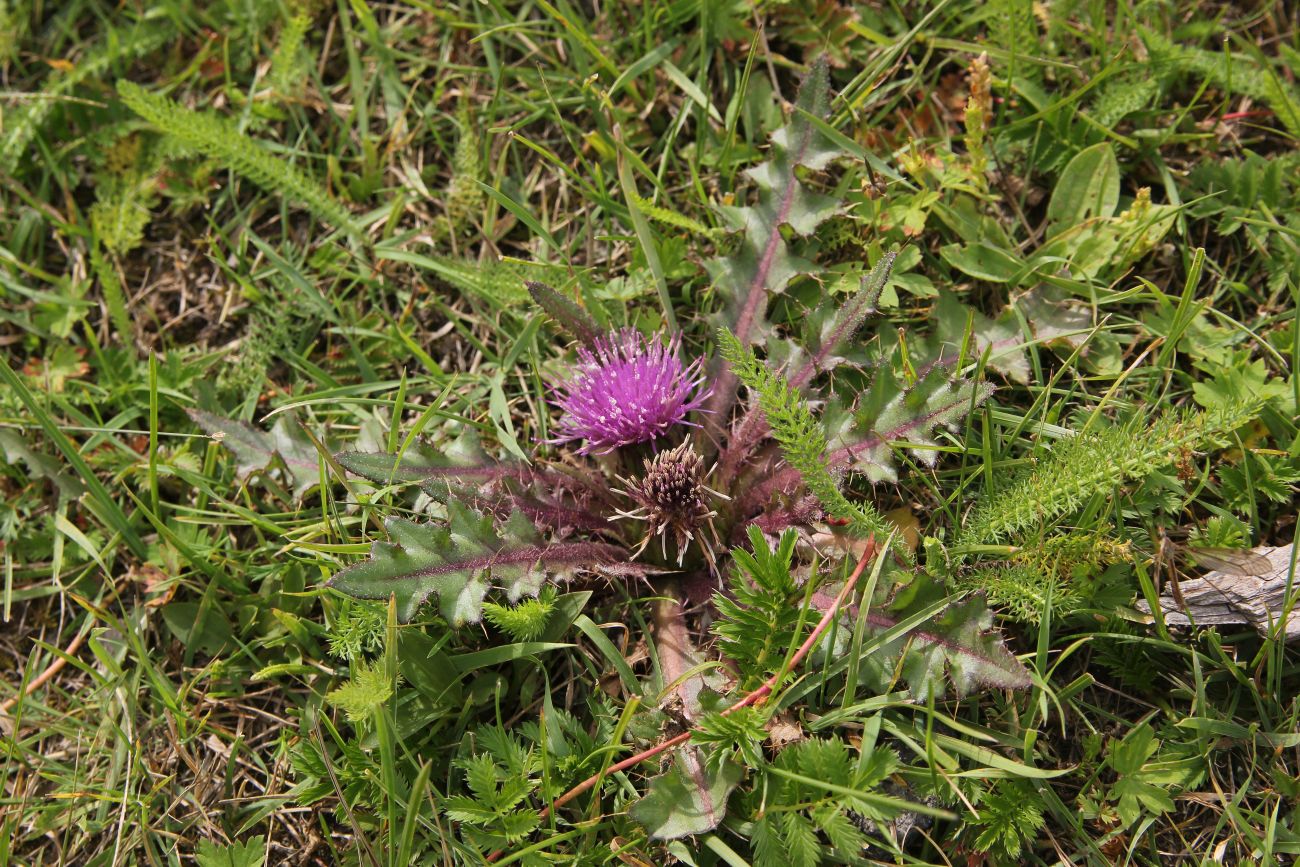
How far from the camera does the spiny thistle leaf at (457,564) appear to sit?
2.51 metres

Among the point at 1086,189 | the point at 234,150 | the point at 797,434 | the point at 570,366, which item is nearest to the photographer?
the point at 797,434

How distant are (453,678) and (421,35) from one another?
257cm

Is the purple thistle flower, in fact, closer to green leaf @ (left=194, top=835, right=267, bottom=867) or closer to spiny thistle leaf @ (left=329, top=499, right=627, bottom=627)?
spiny thistle leaf @ (left=329, top=499, right=627, bottom=627)

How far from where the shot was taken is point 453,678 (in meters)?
2.77

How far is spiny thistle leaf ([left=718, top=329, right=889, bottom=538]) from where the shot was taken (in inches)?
94.4

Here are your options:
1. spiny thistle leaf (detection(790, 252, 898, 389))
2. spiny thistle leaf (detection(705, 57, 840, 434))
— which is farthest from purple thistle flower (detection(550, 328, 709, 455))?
spiny thistle leaf (detection(790, 252, 898, 389))

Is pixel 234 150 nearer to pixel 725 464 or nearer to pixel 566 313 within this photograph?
pixel 566 313

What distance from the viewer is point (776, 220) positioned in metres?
3.09

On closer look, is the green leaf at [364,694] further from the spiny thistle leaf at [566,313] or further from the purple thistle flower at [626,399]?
the spiny thistle leaf at [566,313]

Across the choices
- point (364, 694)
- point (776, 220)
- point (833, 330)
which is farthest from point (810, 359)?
point (364, 694)

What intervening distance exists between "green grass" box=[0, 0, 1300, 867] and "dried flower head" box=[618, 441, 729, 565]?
0.18m

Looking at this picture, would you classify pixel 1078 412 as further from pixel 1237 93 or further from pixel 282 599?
pixel 282 599

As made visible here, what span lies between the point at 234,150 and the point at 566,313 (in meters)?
1.57

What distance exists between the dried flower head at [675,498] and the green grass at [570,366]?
179 mm
